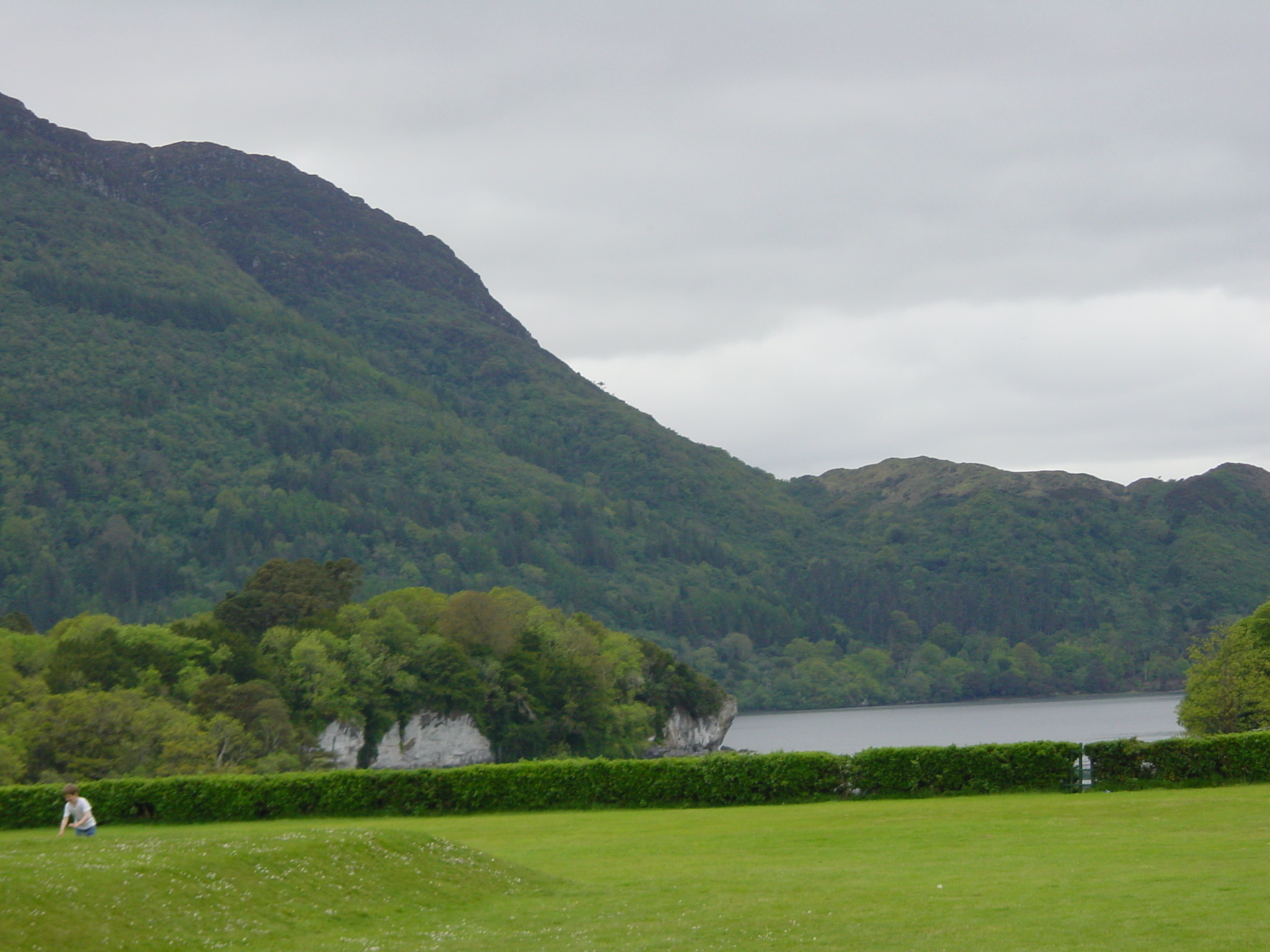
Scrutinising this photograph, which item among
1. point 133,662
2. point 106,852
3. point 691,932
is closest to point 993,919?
point 691,932

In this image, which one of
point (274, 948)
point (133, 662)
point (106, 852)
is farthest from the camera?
point (133, 662)

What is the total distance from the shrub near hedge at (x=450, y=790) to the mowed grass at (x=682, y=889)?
287 inches

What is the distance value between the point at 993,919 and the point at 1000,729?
422 feet

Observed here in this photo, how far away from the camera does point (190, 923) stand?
59.7ft

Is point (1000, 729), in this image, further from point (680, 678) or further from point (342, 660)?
point (342, 660)

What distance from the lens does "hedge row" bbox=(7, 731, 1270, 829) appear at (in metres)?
35.2

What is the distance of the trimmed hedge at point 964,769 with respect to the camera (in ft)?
116

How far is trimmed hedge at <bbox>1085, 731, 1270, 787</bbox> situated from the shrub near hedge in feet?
23.5

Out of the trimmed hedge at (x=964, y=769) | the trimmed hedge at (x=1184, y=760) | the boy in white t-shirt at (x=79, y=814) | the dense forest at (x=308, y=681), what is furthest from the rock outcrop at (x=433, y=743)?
the boy in white t-shirt at (x=79, y=814)

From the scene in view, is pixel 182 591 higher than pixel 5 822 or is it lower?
higher

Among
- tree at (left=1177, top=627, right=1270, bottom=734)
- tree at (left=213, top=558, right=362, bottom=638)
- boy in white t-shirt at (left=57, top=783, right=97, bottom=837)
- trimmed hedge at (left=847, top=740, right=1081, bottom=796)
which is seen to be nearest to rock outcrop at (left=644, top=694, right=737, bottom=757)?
tree at (left=213, top=558, right=362, bottom=638)

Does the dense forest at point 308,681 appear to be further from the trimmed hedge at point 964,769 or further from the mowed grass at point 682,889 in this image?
the mowed grass at point 682,889

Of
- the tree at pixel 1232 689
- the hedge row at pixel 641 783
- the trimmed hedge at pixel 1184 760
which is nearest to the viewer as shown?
the trimmed hedge at pixel 1184 760

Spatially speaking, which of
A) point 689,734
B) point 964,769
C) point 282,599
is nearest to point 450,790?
point 964,769
